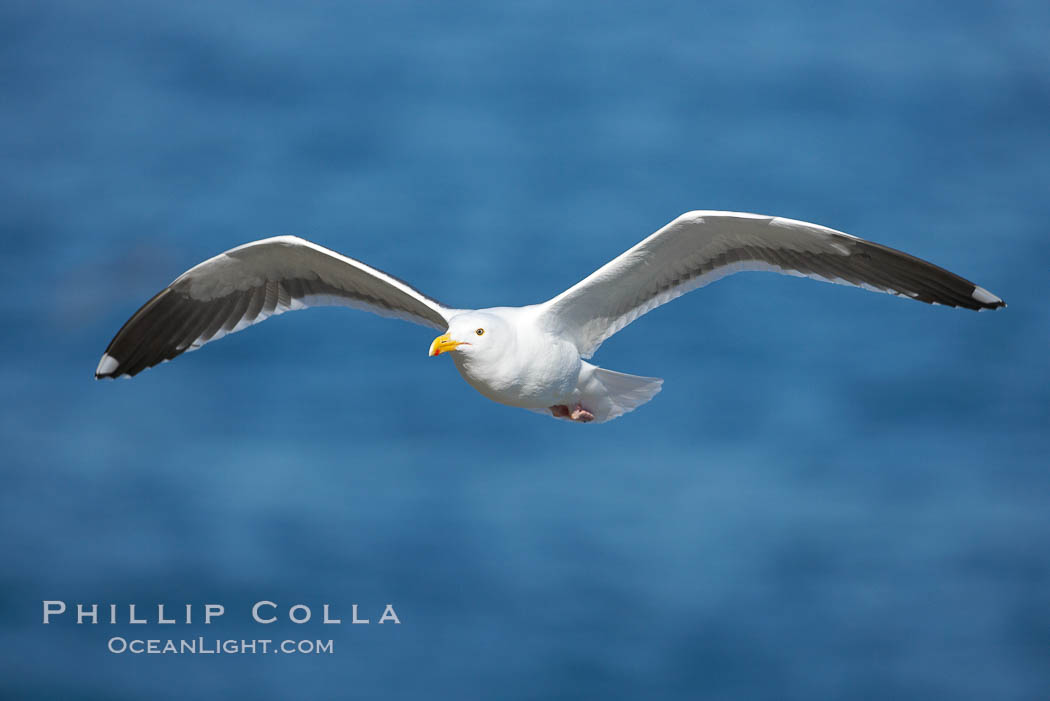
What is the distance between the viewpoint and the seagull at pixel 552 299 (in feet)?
25.9

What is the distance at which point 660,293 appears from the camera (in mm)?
8586

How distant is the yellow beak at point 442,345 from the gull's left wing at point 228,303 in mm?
1180

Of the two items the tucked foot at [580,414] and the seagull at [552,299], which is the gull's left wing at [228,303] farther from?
the tucked foot at [580,414]

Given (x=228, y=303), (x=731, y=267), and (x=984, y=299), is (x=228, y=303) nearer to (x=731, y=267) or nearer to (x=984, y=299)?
(x=731, y=267)

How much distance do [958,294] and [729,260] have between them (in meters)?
1.27

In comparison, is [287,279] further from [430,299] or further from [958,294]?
[958,294]

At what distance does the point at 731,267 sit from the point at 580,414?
1255 millimetres

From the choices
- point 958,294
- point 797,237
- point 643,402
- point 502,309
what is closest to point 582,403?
point 643,402

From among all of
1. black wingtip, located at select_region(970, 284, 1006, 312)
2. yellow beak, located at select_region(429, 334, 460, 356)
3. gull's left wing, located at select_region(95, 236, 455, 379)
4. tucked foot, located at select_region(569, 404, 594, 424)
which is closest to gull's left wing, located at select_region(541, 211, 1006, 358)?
black wingtip, located at select_region(970, 284, 1006, 312)

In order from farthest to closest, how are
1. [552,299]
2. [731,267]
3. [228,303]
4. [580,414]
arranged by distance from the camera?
[228,303] → [580,414] → [731,267] → [552,299]

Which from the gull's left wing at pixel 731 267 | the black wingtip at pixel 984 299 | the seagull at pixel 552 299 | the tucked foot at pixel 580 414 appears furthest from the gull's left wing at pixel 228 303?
the black wingtip at pixel 984 299

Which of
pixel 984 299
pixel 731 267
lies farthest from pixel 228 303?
pixel 984 299

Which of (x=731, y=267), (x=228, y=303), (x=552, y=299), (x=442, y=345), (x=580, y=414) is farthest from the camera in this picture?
(x=228, y=303)

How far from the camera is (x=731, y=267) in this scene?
27.4ft
